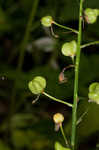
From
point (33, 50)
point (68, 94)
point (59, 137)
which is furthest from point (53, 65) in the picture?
point (59, 137)

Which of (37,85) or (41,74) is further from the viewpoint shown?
(41,74)

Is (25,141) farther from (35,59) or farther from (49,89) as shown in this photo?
(35,59)

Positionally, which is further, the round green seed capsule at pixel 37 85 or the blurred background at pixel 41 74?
the blurred background at pixel 41 74

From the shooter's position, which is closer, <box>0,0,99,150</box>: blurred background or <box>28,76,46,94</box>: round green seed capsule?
<box>28,76,46,94</box>: round green seed capsule

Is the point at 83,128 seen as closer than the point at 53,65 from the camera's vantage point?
Yes

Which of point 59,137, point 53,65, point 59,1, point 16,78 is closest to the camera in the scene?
point 59,137

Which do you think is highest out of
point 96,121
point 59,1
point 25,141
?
point 59,1

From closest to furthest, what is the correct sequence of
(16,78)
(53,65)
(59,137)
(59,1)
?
(59,137)
(16,78)
(59,1)
(53,65)

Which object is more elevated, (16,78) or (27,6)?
(27,6)
